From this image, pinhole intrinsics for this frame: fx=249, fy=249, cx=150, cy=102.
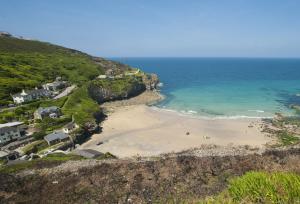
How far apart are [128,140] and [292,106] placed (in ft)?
177

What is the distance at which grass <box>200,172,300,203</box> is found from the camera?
829 cm

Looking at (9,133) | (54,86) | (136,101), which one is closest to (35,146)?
(9,133)

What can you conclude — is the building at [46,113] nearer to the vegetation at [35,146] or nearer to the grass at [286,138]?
the vegetation at [35,146]

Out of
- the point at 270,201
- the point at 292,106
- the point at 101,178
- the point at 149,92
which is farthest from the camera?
the point at 149,92

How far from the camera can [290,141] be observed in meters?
48.6

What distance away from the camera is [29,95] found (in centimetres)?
7819

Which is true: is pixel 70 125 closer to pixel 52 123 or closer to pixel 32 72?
pixel 52 123

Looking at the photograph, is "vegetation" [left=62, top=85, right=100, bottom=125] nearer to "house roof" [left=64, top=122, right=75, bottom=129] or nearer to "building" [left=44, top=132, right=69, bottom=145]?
"house roof" [left=64, top=122, right=75, bottom=129]

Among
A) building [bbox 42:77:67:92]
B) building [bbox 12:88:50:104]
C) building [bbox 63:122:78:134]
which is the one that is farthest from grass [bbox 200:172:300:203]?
building [bbox 42:77:67:92]

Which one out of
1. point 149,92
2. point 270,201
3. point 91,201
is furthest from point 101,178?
point 149,92

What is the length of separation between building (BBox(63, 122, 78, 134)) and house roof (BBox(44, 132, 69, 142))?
180cm

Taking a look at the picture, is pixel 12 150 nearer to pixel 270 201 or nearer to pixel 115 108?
pixel 115 108

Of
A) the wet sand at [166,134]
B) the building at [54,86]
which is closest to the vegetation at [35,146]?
the wet sand at [166,134]

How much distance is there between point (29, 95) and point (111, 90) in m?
28.6
